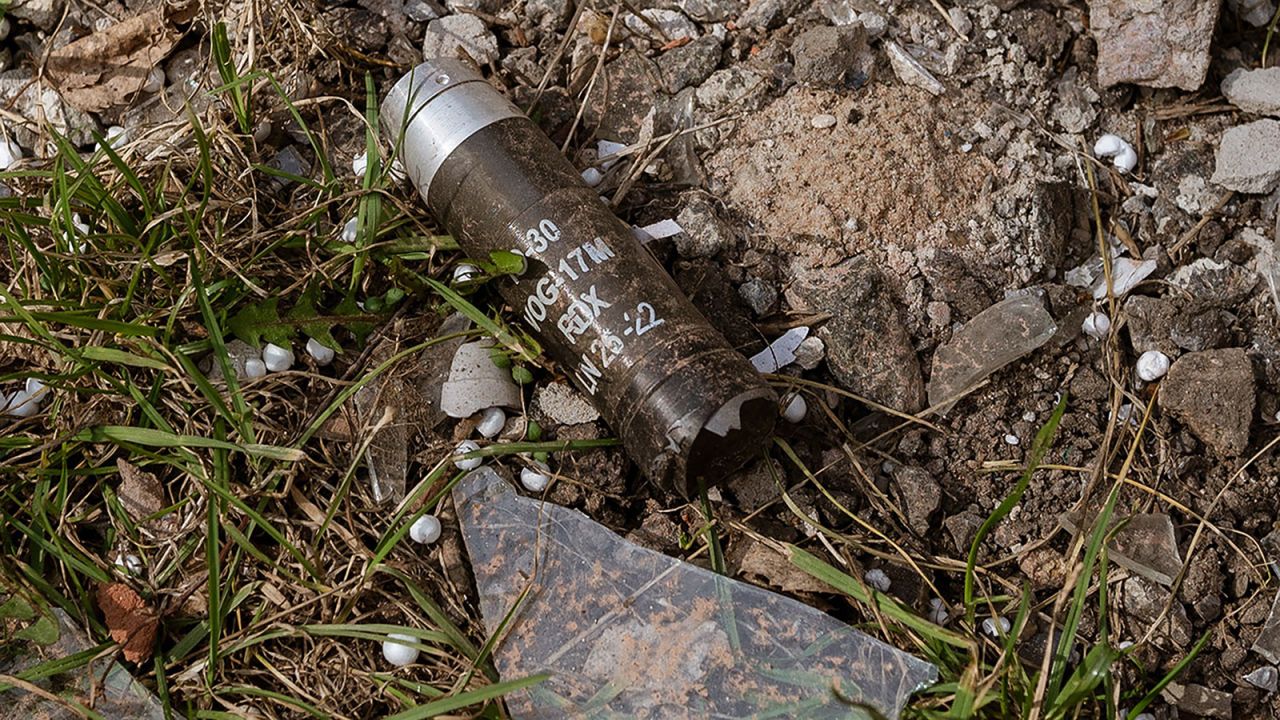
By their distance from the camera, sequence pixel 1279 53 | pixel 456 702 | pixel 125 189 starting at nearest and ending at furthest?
pixel 456 702
pixel 125 189
pixel 1279 53

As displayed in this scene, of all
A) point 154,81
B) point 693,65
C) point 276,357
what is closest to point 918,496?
point 693,65

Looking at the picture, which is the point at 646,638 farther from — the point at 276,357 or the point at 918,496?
the point at 276,357

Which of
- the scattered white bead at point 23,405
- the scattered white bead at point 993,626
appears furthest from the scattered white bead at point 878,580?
the scattered white bead at point 23,405

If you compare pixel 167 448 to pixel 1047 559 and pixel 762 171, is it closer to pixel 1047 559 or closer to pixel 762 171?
pixel 762 171

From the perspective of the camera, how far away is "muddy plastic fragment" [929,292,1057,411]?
9.52 ft

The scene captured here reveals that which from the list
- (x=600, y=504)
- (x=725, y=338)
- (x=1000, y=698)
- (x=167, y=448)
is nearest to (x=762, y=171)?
(x=725, y=338)

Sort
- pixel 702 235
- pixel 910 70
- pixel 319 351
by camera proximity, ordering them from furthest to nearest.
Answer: pixel 910 70, pixel 702 235, pixel 319 351

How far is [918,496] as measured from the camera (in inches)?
110

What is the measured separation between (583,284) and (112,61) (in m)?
1.66

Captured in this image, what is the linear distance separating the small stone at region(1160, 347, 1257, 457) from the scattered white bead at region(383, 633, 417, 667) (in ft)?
6.27

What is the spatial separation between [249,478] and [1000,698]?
179cm

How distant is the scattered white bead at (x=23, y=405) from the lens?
114 inches

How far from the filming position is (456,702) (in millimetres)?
2383

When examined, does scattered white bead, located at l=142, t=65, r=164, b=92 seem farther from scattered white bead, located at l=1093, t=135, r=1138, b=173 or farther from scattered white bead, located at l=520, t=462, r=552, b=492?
scattered white bead, located at l=1093, t=135, r=1138, b=173
